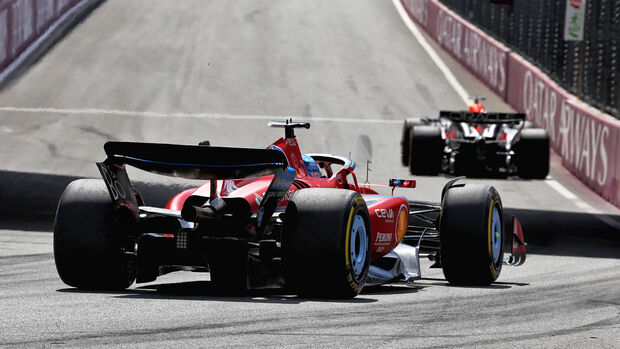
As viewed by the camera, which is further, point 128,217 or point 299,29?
point 299,29

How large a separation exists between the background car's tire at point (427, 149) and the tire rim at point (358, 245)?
1272cm

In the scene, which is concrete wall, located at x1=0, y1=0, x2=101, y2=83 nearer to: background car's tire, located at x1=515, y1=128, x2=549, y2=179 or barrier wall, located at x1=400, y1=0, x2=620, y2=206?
barrier wall, located at x1=400, y1=0, x2=620, y2=206

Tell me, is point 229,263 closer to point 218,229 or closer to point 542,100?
point 218,229

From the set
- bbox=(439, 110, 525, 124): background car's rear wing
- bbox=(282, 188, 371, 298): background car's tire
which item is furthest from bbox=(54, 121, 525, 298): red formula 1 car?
bbox=(439, 110, 525, 124): background car's rear wing

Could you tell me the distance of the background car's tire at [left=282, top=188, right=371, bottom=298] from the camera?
778cm

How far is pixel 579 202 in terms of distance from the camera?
2009 centimetres

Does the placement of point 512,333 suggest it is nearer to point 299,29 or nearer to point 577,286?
point 577,286

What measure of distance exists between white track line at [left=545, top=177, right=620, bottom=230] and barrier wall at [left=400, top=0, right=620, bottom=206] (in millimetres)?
450

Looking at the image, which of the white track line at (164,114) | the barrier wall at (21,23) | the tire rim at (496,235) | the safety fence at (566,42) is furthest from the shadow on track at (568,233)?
the barrier wall at (21,23)

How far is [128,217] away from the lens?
8312 mm

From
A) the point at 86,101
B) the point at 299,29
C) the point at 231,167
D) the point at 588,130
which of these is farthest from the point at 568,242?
the point at 299,29

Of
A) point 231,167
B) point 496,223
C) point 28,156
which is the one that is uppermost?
point 231,167

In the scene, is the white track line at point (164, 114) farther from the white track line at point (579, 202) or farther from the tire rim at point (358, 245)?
the tire rim at point (358, 245)

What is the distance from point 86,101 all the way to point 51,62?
200 inches
